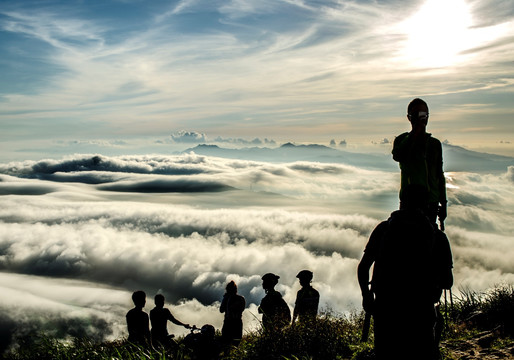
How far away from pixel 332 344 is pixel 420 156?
3.26 metres

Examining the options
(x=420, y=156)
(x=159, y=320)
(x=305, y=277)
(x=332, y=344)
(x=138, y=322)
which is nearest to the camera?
(x=420, y=156)

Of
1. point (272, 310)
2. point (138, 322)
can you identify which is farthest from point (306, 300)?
point (138, 322)

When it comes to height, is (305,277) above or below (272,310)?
above

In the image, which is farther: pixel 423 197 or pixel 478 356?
pixel 478 356

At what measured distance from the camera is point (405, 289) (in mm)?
3117

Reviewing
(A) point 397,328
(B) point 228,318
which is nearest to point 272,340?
(B) point 228,318

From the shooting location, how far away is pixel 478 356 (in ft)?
17.4

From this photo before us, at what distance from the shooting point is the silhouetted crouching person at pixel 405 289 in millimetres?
3113

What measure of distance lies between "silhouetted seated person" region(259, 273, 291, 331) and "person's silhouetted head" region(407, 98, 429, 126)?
3786 mm

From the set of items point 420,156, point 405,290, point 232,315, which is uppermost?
point 420,156

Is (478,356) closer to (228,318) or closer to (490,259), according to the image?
(228,318)

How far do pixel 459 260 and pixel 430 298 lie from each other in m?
178

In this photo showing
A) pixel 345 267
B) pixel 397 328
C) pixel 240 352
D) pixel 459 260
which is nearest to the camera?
pixel 397 328

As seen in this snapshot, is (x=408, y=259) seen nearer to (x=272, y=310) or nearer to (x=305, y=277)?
(x=305, y=277)
